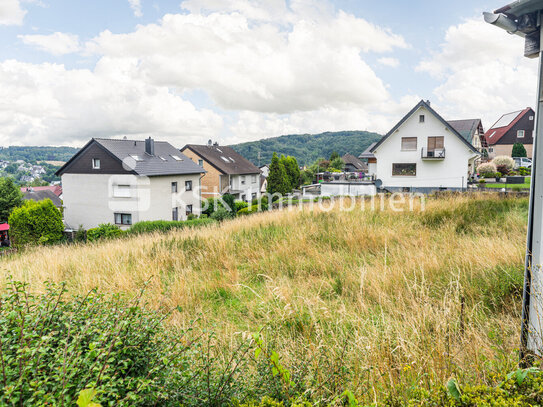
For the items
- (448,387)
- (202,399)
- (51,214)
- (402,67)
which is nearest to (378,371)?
(448,387)

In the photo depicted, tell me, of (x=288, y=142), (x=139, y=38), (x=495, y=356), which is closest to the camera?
(x=495, y=356)

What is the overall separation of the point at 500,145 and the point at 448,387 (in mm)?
58936

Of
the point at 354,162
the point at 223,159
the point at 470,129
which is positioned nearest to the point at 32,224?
the point at 223,159

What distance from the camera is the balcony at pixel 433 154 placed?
27.0 m

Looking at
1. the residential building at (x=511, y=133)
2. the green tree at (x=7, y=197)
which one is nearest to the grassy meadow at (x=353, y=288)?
the green tree at (x=7, y=197)

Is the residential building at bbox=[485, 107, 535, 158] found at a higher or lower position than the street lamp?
higher

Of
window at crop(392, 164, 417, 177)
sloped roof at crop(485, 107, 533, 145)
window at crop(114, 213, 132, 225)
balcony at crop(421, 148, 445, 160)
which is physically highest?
sloped roof at crop(485, 107, 533, 145)

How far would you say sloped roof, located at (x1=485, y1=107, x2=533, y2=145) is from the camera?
159ft

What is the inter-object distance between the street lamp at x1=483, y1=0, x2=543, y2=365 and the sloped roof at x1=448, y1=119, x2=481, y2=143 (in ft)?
111

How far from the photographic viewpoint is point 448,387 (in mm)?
1576

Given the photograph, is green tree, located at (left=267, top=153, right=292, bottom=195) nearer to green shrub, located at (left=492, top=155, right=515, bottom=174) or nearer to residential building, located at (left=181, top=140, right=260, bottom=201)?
residential building, located at (left=181, top=140, right=260, bottom=201)

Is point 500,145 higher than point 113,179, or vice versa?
A: point 500,145

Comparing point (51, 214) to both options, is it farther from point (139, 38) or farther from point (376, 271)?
point (376, 271)

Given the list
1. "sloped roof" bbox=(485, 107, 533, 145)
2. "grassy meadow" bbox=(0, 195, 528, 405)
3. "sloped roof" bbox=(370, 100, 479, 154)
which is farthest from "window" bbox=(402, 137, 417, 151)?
"sloped roof" bbox=(485, 107, 533, 145)
